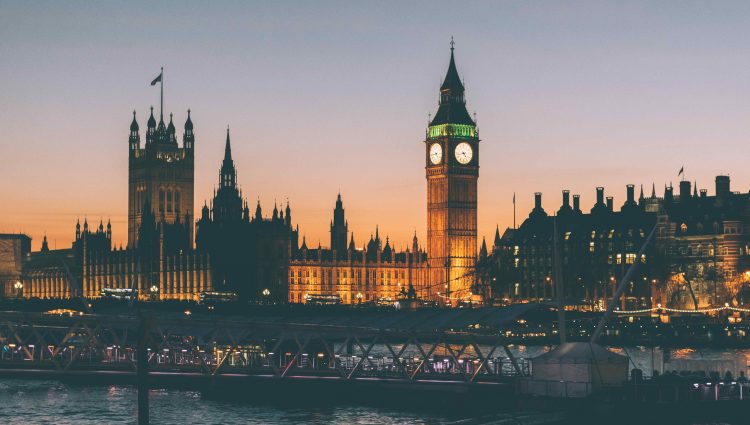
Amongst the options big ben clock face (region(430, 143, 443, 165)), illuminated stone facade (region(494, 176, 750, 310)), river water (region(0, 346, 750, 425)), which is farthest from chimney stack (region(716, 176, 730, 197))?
river water (region(0, 346, 750, 425))

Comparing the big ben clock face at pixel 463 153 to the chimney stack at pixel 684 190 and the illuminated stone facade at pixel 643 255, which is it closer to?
the illuminated stone facade at pixel 643 255

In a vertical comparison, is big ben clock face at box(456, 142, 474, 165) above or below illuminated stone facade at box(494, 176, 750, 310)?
above

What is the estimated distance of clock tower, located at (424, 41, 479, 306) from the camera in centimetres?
19562

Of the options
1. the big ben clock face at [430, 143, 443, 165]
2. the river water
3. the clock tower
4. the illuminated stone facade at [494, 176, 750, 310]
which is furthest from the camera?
the big ben clock face at [430, 143, 443, 165]

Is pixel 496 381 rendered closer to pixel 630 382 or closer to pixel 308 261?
pixel 630 382

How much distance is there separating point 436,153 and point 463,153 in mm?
3342

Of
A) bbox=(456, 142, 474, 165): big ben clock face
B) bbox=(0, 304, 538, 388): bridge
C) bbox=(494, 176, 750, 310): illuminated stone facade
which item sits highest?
bbox=(456, 142, 474, 165): big ben clock face

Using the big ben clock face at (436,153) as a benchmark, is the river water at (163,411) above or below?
below

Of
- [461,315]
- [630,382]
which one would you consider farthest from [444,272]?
[630,382]

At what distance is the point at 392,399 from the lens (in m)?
74.4

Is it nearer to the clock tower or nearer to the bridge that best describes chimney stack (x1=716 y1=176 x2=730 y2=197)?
the clock tower

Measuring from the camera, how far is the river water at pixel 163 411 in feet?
233

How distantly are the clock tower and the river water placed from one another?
108 m

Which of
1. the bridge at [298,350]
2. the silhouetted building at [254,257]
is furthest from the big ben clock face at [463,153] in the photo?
the bridge at [298,350]
